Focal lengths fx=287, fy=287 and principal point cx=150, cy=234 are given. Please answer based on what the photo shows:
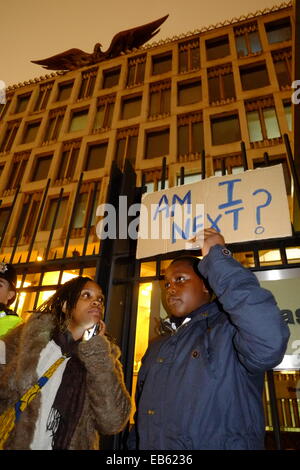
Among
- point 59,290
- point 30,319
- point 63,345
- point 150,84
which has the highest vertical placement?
point 150,84

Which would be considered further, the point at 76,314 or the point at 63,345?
the point at 76,314

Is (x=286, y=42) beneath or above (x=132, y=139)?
above

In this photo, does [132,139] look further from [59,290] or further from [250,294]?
[250,294]

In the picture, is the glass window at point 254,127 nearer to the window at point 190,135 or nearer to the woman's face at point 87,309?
the window at point 190,135

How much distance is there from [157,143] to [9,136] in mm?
10531

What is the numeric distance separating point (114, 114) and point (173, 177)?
6217mm

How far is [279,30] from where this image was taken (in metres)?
16.0

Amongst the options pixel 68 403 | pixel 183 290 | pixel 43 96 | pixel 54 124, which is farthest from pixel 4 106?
pixel 68 403

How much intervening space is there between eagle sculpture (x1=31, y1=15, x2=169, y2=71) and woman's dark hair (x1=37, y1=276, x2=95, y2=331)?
805 inches

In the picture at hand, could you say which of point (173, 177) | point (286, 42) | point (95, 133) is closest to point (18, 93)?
point (95, 133)

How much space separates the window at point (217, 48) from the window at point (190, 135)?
4585 millimetres

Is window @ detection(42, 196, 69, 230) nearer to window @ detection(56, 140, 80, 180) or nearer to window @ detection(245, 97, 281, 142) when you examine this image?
window @ detection(56, 140, 80, 180)

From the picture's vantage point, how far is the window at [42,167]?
54.0 ft

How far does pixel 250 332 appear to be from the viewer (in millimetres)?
1436
